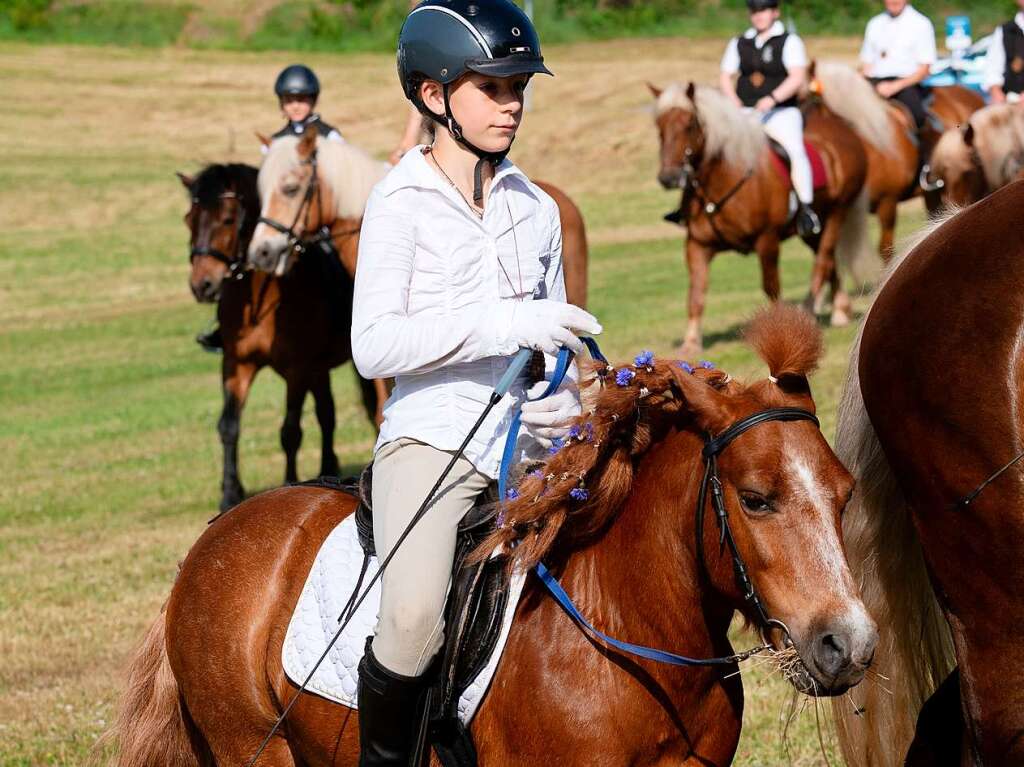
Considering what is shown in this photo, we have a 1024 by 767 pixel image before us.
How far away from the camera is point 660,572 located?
11.7 feet

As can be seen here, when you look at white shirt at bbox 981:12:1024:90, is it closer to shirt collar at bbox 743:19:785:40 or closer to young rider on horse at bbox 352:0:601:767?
shirt collar at bbox 743:19:785:40

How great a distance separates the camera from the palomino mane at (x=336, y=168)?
408 inches

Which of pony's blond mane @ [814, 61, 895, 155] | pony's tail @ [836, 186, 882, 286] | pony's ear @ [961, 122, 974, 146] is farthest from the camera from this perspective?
pony's blond mane @ [814, 61, 895, 155]

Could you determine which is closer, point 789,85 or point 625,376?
point 625,376

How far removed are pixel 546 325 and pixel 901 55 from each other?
15437 millimetres

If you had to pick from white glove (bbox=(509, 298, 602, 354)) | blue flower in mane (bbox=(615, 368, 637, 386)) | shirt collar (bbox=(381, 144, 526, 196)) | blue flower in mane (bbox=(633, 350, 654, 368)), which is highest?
shirt collar (bbox=(381, 144, 526, 196))

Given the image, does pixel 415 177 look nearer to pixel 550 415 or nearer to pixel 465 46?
pixel 465 46

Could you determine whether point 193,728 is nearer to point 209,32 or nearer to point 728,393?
point 728,393

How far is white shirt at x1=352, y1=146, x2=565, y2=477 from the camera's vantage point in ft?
11.8

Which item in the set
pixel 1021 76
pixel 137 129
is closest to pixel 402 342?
pixel 1021 76

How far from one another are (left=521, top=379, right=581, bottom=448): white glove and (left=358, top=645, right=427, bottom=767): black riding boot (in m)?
0.70

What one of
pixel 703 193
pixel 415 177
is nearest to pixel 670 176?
pixel 703 193

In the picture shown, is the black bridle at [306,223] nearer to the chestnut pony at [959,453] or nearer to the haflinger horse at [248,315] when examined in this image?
the haflinger horse at [248,315]

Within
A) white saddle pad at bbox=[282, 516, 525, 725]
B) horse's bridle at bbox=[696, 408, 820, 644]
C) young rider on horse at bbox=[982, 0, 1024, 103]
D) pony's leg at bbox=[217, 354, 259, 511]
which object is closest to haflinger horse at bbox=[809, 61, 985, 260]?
young rider on horse at bbox=[982, 0, 1024, 103]
